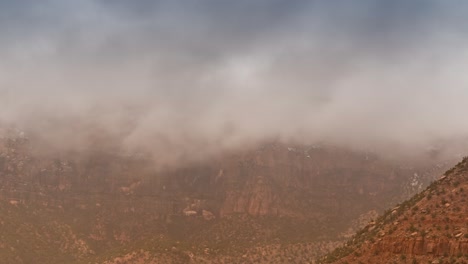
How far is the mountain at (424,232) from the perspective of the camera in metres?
53.1

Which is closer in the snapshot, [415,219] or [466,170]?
[415,219]

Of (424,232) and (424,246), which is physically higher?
(424,232)

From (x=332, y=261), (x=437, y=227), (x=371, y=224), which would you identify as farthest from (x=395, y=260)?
(x=371, y=224)

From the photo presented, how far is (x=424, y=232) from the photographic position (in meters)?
56.0

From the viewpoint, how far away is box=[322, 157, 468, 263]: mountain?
53062mm

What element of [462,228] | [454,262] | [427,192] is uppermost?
[427,192]

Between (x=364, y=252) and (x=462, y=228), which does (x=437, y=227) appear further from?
(x=364, y=252)

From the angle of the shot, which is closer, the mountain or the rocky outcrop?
the rocky outcrop

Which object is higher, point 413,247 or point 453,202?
point 453,202

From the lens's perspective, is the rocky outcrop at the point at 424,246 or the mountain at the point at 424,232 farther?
the mountain at the point at 424,232

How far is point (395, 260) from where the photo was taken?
5503cm

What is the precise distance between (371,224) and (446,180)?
11.2m

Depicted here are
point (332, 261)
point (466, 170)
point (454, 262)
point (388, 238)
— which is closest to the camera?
point (454, 262)

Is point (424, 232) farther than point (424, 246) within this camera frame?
Yes
